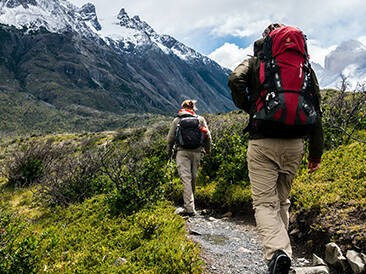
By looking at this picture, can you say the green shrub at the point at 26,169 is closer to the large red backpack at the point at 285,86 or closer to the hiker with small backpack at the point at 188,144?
the hiker with small backpack at the point at 188,144

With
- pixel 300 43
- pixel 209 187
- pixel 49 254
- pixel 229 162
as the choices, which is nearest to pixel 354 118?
pixel 229 162

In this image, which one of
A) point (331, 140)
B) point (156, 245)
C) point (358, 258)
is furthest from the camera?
point (331, 140)

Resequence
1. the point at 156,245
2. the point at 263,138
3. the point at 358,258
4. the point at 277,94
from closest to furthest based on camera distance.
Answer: the point at 277,94 → the point at 263,138 → the point at 358,258 → the point at 156,245

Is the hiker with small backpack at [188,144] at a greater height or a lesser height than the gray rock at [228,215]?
greater

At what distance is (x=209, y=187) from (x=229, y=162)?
823 millimetres

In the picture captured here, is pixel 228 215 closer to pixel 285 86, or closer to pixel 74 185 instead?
pixel 74 185

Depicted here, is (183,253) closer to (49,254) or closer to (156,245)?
(156,245)

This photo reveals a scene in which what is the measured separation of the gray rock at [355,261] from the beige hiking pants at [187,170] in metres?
3.56

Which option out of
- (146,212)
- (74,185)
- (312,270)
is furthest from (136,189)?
(312,270)

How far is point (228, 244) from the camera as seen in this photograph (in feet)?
18.2

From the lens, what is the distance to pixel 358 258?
409 cm

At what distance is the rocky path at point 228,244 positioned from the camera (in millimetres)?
4516

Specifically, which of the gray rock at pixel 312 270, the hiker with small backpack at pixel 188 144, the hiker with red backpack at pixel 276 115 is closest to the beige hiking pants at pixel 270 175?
the hiker with red backpack at pixel 276 115

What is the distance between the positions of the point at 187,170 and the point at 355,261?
13.0 ft
